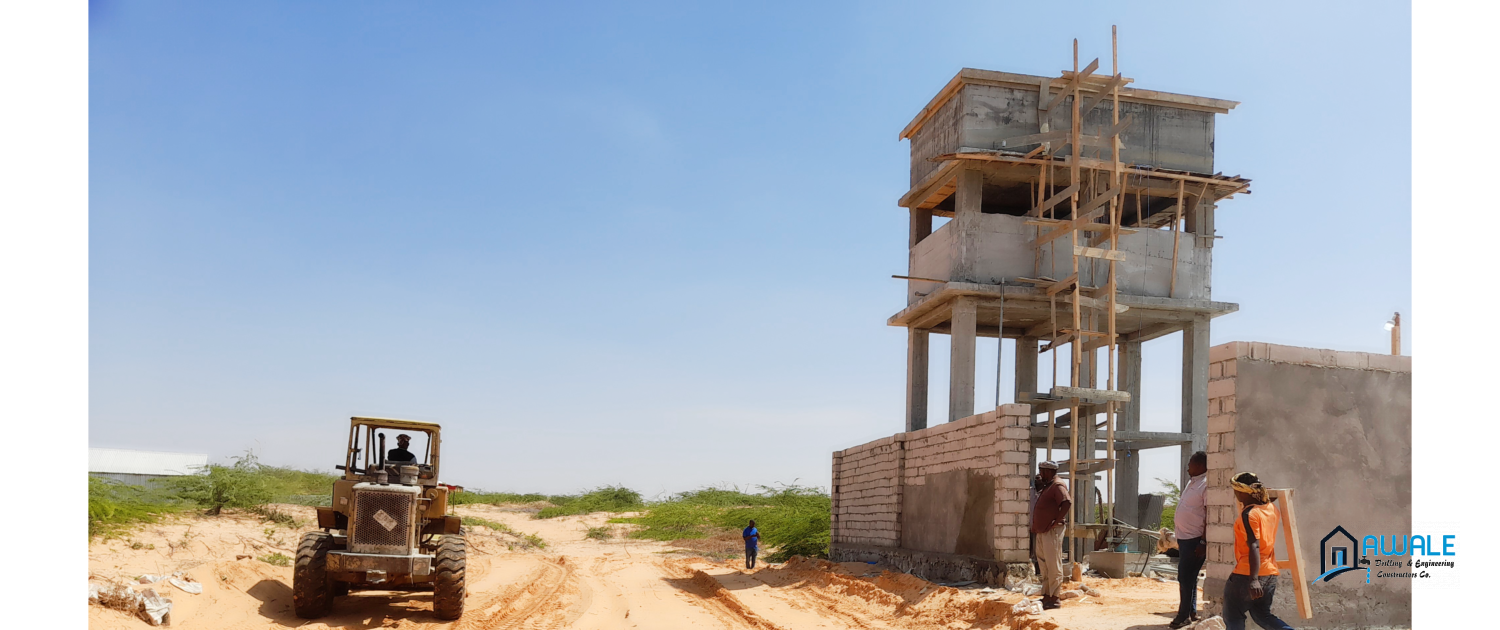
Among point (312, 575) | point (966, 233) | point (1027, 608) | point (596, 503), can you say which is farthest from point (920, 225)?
point (596, 503)

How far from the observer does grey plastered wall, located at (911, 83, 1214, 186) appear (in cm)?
1903

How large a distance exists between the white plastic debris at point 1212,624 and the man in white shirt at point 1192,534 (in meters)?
0.86

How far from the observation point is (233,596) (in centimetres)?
1222

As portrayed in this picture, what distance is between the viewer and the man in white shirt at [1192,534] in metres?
9.23

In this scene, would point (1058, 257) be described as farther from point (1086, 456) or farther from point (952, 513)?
point (952, 513)

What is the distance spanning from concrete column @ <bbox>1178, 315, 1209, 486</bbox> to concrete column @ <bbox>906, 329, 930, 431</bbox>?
480cm

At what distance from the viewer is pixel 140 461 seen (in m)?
42.1

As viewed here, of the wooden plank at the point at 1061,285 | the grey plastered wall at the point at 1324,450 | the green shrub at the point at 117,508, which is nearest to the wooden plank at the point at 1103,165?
the wooden plank at the point at 1061,285

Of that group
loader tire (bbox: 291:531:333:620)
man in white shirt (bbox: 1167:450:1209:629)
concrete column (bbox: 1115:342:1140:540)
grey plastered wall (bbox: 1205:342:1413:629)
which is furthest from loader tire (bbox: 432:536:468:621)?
concrete column (bbox: 1115:342:1140:540)

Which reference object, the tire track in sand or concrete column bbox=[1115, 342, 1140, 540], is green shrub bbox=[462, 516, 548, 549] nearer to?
the tire track in sand

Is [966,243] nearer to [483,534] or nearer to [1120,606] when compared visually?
[1120,606]

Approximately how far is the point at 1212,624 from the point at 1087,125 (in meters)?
12.6

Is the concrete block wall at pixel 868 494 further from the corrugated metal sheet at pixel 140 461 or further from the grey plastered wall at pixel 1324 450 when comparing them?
the corrugated metal sheet at pixel 140 461
